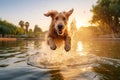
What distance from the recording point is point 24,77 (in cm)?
551

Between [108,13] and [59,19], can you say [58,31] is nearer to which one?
[59,19]

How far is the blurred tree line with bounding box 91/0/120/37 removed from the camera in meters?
47.9

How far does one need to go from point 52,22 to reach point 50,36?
1.88 ft

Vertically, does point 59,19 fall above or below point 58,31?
above

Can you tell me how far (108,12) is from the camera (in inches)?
1937

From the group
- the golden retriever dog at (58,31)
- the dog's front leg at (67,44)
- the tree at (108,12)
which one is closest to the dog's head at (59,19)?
the golden retriever dog at (58,31)

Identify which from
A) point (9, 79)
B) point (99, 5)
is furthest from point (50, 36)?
point (99, 5)

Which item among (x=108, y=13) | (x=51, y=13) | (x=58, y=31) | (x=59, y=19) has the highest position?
(x=108, y=13)

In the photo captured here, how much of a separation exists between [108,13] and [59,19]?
142 feet

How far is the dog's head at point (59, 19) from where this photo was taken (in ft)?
24.9

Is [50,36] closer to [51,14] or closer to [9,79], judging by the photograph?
[51,14]

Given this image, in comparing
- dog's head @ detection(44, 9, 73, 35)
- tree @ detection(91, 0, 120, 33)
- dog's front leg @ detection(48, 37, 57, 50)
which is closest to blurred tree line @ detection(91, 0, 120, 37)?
tree @ detection(91, 0, 120, 33)

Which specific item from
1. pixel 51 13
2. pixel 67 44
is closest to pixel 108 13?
pixel 51 13

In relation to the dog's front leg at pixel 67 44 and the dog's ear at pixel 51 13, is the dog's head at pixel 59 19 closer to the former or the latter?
the dog's ear at pixel 51 13
